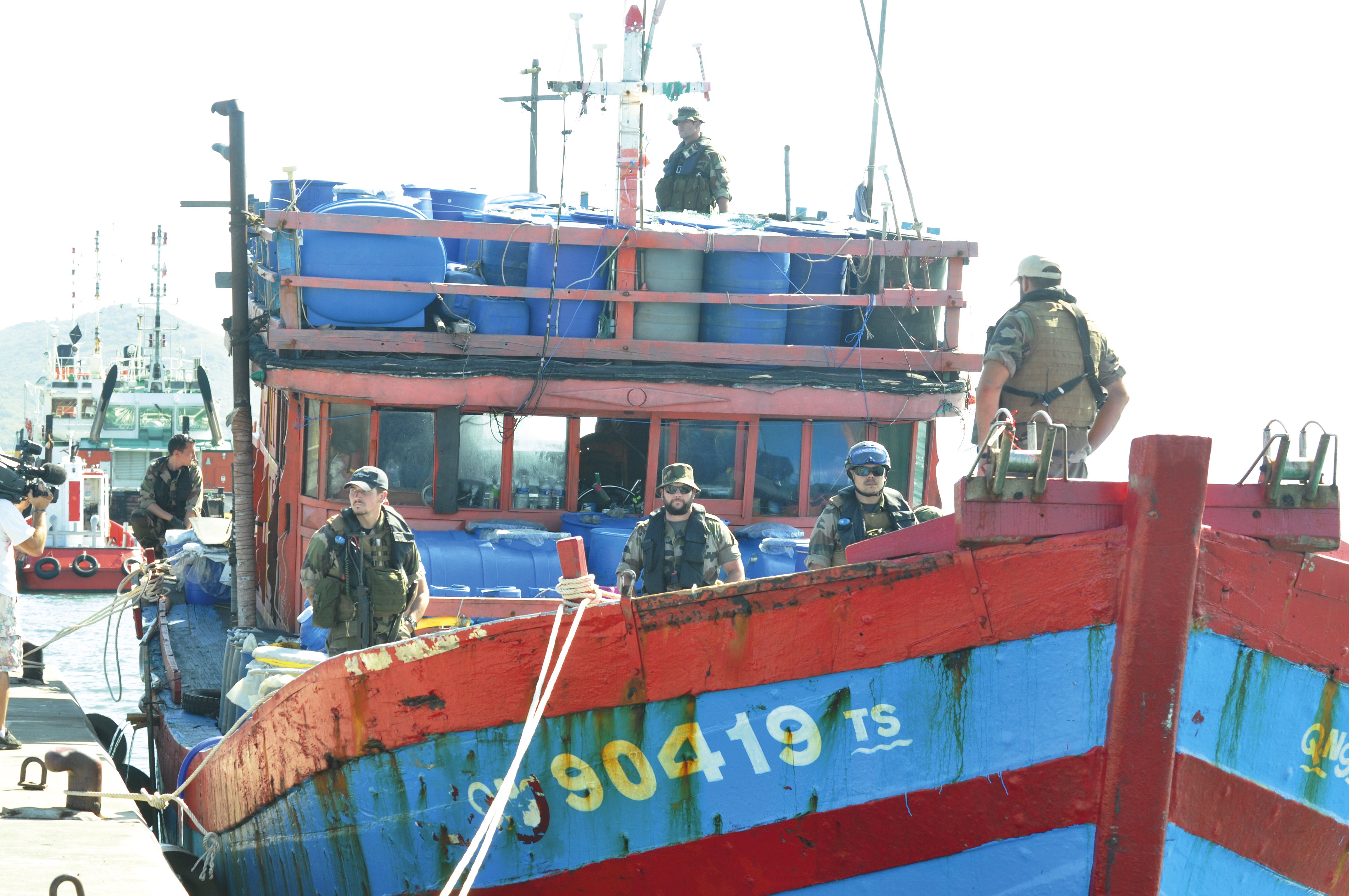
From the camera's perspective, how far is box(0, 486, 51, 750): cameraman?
716 cm

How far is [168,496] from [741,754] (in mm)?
10205

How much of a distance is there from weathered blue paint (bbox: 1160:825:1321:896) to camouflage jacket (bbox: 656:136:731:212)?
7.25 m

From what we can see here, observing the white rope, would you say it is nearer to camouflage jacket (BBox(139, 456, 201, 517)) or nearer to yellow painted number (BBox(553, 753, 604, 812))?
yellow painted number (BBox(553, 753, 604, 812))

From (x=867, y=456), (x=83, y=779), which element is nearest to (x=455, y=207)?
(x=867, y=456)

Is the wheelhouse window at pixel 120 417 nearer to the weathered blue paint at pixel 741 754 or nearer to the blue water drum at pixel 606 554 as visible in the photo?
the blue water drum at pixel 606 554

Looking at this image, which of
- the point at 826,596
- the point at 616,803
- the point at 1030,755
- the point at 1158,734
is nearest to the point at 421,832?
the point at 616,803

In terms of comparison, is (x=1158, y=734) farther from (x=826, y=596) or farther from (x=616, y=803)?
(x=616, y=803)

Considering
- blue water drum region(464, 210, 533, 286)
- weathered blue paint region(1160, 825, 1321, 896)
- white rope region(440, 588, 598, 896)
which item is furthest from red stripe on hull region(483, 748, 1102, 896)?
blue water drum region(464, 210, 533, 286)

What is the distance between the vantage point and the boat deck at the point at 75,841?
557cm

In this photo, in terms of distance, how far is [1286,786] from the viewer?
16.0ft

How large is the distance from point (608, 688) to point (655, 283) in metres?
3.85

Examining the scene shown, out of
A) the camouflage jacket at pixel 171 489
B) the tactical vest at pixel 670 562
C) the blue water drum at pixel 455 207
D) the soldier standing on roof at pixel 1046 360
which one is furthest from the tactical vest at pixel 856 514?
the camouflage jacket at pixel 171 489

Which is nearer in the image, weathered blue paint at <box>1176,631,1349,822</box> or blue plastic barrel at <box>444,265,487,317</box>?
weathered blue paint at <box>1176,631,1349,822</box>

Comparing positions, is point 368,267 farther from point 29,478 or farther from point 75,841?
point 75,841
